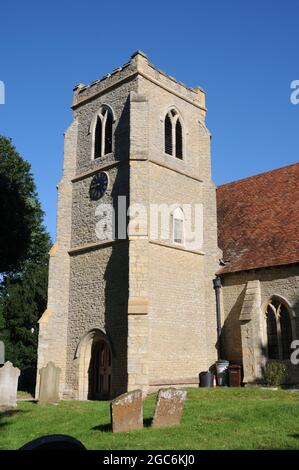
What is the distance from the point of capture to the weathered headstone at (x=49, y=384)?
16328 millimetres

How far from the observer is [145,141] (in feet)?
61.0

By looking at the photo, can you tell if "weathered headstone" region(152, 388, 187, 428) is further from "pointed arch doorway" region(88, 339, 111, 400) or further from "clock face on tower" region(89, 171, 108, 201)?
"clock face on tower" region(89, 171, 108, 201)

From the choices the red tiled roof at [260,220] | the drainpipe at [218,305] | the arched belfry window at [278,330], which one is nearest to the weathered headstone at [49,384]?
the drainpipe at [218,305]

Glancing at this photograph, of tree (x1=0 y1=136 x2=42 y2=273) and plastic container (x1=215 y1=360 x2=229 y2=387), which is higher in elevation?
tree (x1=0 y1=136 x2=42 y2=273)

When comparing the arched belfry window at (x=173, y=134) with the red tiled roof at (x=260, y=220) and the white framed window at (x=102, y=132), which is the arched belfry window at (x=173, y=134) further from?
the red tiled roof at (x=260, y=220)

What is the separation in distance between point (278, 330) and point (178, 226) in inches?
231

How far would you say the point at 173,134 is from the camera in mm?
20422

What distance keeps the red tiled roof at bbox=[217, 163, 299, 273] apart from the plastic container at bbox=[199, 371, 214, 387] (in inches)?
174

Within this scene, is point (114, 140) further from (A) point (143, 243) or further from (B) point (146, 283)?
(B) point (146, 283)

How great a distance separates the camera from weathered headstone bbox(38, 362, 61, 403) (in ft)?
53.6

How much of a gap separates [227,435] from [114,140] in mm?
13946

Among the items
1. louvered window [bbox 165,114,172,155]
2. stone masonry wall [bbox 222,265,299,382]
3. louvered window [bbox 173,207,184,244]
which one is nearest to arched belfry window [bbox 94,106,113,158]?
louvered window [bbox 165,114,172,155]

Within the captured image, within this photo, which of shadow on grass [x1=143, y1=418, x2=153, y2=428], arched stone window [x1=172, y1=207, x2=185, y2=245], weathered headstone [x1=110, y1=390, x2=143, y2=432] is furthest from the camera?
arched stone window [x1=172, y1=207, x2=185, y2=245]

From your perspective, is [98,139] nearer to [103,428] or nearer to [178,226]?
[178,226]
